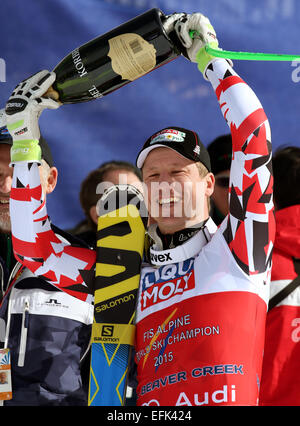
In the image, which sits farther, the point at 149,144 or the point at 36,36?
the point at 36,36

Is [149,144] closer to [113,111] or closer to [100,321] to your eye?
[100,321]

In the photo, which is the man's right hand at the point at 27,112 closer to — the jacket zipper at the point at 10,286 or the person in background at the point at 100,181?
the jacket zipper at the point at 10,286

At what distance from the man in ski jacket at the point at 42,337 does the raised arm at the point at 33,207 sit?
0.12 metres

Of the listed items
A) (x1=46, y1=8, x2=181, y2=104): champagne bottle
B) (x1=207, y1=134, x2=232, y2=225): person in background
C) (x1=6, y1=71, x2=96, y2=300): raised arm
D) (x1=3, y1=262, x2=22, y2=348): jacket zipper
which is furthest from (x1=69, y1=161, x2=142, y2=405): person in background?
(x1=46, y1=8, x2=181, y2=104): champagne bottle

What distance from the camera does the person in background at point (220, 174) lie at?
313 centimetres

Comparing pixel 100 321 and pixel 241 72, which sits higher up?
pixel 241 72

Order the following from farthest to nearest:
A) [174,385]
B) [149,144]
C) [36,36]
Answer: [36,36] → [149,144] → [174,385]

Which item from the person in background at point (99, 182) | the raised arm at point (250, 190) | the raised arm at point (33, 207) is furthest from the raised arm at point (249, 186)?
the person in background at point (99, 182)

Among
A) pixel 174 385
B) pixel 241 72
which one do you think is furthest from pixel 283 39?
pixel 174 385

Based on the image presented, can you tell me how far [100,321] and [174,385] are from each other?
0.43 m

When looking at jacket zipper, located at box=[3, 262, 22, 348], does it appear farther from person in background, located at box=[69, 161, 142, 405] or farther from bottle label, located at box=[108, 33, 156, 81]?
bottle label, located at box=[108, 33, 156, 81]

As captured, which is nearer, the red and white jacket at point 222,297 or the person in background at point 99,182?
the red and white jacket at point 222,297
